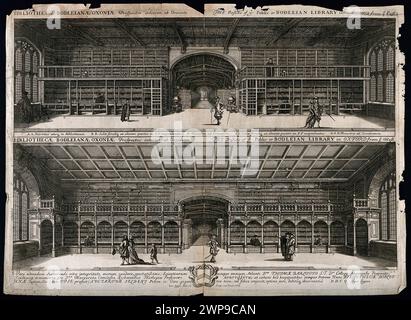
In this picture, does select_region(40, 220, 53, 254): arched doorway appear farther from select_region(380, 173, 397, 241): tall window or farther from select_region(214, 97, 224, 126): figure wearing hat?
select_region(380, 173, 397, 241): tall window

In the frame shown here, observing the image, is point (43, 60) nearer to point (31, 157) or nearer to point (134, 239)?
point (31, 157)

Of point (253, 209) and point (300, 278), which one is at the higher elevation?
point (253, 209)

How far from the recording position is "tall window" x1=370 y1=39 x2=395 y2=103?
36.7 feet

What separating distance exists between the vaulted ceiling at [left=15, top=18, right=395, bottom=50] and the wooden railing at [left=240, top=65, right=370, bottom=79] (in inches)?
15.8

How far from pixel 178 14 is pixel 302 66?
2290 millimetres

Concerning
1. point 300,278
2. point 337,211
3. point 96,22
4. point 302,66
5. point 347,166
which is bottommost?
point 300,278

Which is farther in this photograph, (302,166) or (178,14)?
(302,166)

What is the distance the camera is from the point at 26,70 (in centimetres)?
1130

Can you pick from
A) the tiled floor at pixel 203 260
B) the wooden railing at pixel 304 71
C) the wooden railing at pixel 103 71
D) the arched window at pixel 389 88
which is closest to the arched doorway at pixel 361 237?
the tiled floor at pixel 203 260

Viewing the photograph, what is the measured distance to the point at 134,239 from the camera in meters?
11.5

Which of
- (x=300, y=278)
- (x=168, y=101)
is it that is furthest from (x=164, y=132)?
(x=300, y=278)

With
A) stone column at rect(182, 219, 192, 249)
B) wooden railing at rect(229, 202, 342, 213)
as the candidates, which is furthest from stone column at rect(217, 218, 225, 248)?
stone column at rect(182, 219, 192, 249)

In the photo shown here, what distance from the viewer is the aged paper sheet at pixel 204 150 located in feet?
36.3

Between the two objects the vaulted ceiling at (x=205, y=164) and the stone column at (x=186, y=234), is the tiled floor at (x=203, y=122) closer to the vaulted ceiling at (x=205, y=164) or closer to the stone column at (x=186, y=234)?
the vaulted ceiling at (x=205, y=164)
